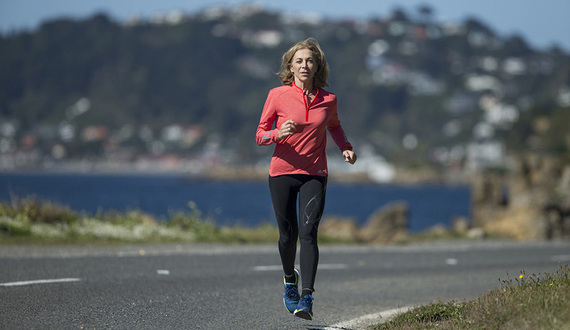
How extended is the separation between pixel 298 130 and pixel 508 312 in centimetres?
200

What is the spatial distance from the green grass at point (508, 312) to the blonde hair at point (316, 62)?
79.8 inches

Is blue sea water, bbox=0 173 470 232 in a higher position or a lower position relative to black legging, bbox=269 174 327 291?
lower

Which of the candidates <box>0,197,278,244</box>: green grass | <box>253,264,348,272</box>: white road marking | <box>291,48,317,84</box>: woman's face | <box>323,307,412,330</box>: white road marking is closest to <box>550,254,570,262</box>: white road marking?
<box>253,264,348,272</box>: white road marking

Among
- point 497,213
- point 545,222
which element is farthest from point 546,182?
point 545,222

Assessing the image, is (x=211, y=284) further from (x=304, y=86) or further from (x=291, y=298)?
(x=304, y=86)

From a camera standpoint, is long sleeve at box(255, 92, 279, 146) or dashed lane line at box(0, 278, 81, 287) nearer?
long sleeve at box(255, 92, 279, 146)

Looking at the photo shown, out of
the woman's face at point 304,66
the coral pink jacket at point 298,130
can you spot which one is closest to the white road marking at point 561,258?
the coral pink jacket at point 298,130

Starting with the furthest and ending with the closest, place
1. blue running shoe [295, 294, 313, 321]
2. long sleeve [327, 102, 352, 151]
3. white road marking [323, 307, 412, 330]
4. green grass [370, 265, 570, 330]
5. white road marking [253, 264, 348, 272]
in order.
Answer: white road marking [253, 264, 348, 272], white road marking [323, 307, 412, 330], long sleeve [327, 102, 352, 151], blue running shoe [295, 294, 313, 321], green grass [370, 265, 570, 330]

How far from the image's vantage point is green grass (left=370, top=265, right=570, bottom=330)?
5113mm

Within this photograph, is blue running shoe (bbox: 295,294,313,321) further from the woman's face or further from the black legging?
the woman's face

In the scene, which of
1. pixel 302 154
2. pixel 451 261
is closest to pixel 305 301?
pixel 302 154

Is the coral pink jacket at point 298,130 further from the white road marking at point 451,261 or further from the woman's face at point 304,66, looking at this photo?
the white road marking at point 451,261

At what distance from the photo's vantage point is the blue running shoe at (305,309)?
571 centimetres

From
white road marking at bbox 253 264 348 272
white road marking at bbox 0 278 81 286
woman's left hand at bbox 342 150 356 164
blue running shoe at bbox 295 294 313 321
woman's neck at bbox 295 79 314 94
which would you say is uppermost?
woman's neck at bbox 295 79 314 94
